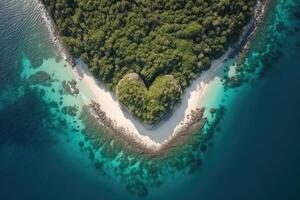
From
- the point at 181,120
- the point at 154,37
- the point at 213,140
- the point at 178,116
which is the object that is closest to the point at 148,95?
the point at 178,116

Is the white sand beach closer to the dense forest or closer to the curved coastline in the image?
the curved coastline

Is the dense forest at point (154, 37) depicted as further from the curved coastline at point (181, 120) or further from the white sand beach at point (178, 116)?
the curved coastline at point (181, 120)

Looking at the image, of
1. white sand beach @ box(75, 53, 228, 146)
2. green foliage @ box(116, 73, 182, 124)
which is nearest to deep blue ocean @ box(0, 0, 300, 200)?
white sand beach @ box(75, 53, 228, 146)

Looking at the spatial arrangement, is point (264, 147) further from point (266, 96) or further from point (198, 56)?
point (198, 56)

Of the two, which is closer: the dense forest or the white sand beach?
the dense forest

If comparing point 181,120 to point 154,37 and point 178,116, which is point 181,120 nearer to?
point 178,116

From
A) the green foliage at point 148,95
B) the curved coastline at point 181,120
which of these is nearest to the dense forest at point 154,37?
the green foliage at point 148,95
